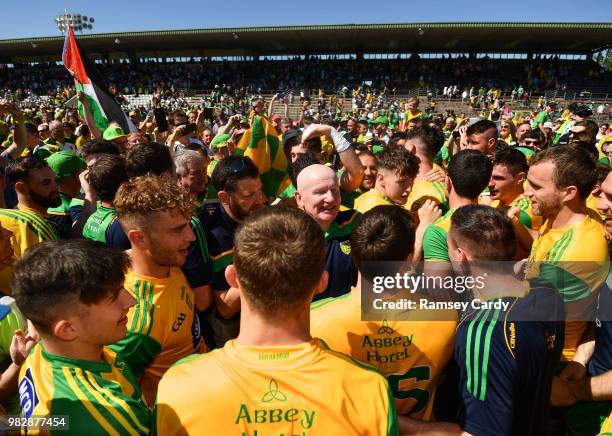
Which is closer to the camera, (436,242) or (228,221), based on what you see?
(436,242)

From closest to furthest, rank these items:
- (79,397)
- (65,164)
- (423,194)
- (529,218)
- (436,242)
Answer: (79,397), (436,242), (529,218), (423,194), (65,164)

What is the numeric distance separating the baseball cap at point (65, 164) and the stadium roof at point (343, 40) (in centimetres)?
2960

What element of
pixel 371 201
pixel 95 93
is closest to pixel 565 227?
pixel 371 201

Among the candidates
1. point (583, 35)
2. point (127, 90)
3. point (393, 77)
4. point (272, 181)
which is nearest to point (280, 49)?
point (393, 77)

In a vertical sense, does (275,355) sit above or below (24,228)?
below

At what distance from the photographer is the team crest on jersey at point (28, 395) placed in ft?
5.18

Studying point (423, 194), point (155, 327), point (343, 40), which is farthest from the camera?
point (343, 40)

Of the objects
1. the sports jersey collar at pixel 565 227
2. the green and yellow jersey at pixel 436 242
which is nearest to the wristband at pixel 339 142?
the green and yellow jersey at pixel 436 242

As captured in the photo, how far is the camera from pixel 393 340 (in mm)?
2123

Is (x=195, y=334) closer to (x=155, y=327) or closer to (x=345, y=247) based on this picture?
(x=155, y=327)

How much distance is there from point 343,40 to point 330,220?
34.9 meters

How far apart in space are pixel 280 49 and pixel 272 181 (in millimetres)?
35218

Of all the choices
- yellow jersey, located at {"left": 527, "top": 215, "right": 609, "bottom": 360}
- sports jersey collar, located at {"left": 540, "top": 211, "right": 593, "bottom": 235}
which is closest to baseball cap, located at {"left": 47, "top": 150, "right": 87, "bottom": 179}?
yellow jersey, located at {"left": 527, "top": 215, "right": 609, "bottom": 360}

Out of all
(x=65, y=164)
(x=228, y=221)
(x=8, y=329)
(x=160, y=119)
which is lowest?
(x=8, y=329)
